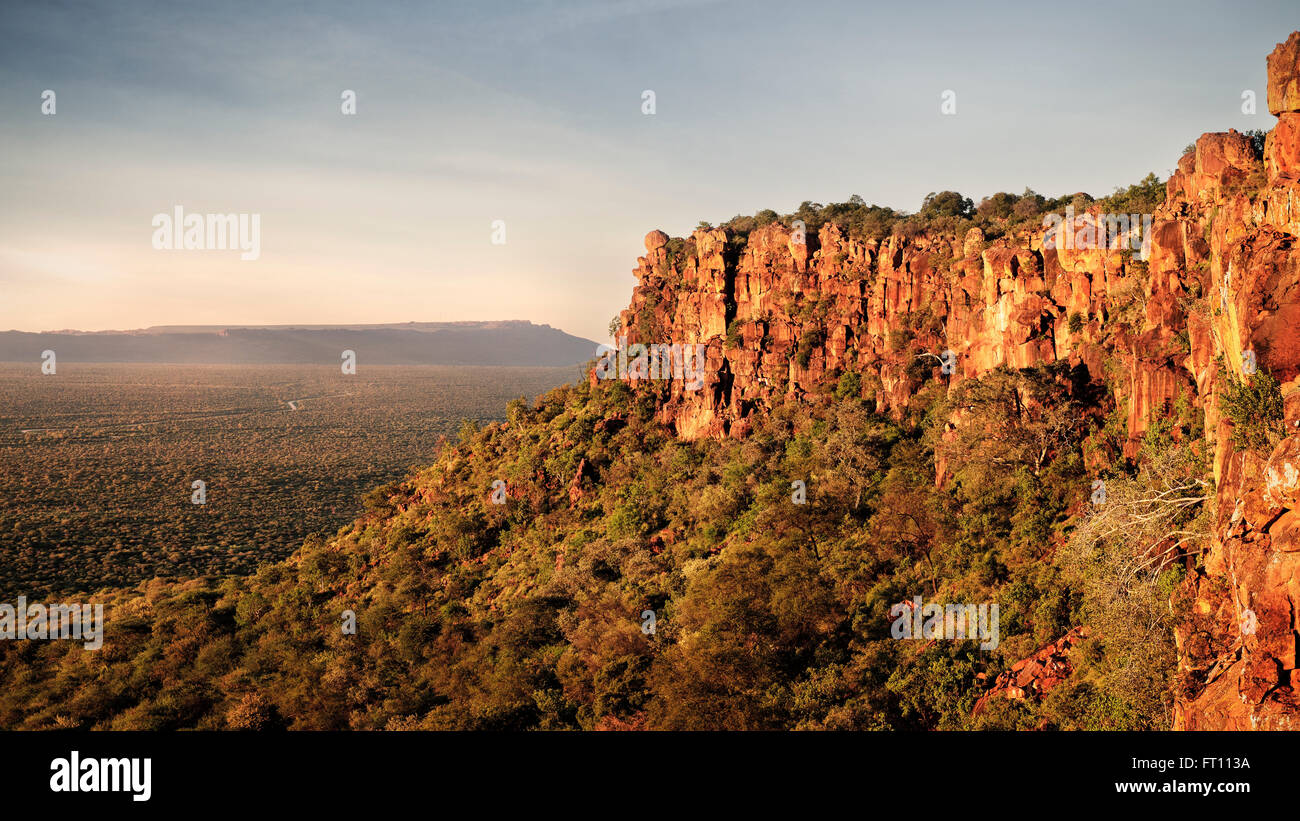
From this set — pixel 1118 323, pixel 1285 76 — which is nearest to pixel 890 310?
pixel 1118 323

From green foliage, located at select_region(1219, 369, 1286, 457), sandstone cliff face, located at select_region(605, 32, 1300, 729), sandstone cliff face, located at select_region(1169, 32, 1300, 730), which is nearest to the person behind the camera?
sandstone cliff face, located at select_region(1169, 32, 1300, 730)

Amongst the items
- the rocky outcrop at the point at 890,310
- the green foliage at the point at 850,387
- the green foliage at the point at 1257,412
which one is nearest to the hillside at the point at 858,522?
the green foliage at the point at 1257,412

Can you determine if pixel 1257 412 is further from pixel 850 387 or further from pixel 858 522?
pixel 850 387

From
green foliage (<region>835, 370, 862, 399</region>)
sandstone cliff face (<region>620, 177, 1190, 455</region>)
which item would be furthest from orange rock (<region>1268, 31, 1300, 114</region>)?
green foliage (<region>835, 370, 862, 399</region>)

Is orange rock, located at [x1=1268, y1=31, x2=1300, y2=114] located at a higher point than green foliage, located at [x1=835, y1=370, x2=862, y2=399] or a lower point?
higher

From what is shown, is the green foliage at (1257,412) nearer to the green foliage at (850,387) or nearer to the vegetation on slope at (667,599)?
the vegetation on slope at (667,599)

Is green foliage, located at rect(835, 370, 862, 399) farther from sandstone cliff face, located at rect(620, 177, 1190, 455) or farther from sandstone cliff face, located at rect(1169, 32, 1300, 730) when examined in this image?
sandstone cliff face, located at rect(1169, 32, 1300, 730)
